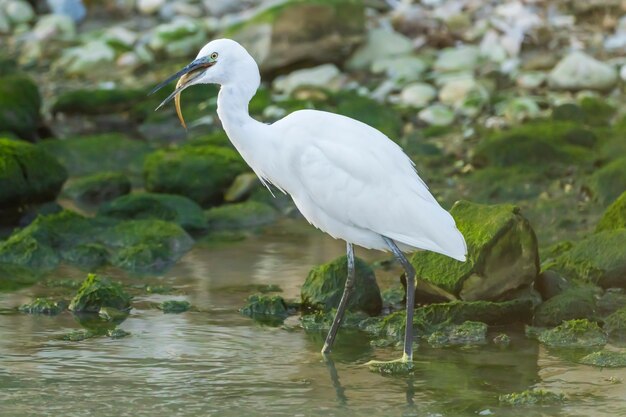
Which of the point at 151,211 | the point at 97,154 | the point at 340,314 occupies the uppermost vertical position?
the point at 97,154

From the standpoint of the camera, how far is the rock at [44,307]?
8.61m

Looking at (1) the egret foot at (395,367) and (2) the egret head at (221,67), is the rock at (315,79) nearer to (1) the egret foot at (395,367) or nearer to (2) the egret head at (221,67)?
(2) the egret head at (221,67)

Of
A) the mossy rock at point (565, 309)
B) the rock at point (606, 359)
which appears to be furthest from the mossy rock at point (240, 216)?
the rock at point (606, 359)

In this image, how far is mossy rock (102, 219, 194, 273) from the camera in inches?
403

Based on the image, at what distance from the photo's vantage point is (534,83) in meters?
16.5

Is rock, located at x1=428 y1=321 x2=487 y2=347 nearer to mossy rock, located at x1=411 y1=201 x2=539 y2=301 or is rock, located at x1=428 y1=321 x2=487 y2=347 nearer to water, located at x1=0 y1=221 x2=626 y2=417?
water, located at x1=0 y1=221 x2=626 y2=417

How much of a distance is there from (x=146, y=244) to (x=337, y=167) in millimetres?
3352

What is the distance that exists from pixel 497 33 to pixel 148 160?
6.91 meters

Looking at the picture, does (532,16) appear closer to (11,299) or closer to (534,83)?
(534,83)

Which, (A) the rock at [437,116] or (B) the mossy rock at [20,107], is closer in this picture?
(B) the mossy rock at [20,107]

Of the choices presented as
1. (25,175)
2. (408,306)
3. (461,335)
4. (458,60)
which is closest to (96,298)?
(408,306)

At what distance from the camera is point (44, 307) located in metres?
8.62

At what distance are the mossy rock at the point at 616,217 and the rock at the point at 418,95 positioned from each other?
668cm

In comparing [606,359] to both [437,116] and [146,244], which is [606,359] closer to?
[146,244]
